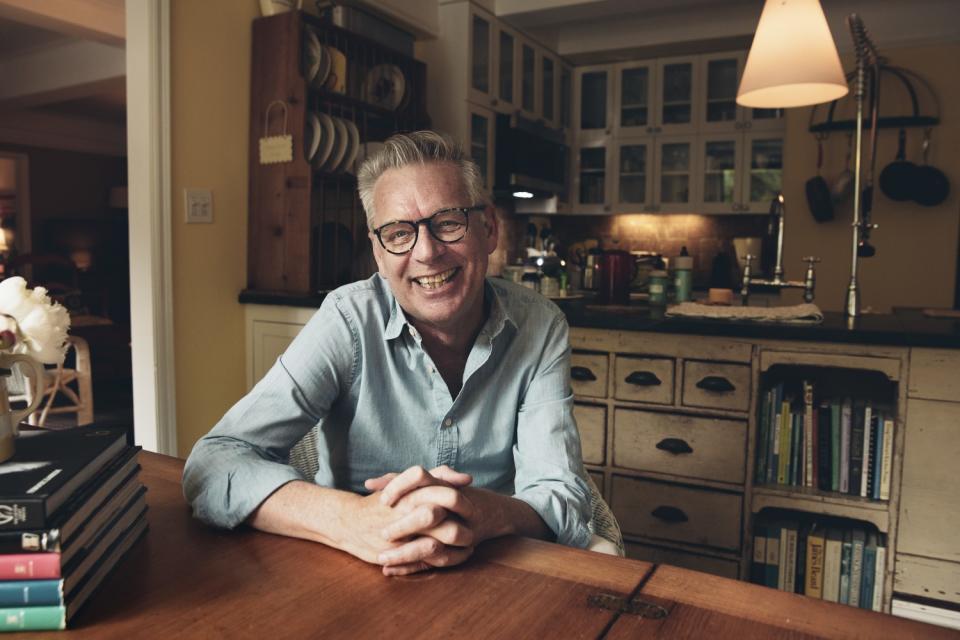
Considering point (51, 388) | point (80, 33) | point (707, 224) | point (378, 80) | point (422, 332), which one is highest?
point (80, 33)

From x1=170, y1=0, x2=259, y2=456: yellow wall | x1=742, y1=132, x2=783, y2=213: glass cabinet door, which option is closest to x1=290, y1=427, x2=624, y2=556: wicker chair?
x1=170, y1=0, x2=259, y2=456: yellow wall

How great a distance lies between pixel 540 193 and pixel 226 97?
261cm

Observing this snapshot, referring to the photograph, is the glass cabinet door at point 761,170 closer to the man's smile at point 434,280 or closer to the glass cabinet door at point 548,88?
the glass cabinet door at point 548,88

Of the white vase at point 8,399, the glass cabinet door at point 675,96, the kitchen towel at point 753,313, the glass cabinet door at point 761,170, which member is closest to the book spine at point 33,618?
the white vase at point 8,399

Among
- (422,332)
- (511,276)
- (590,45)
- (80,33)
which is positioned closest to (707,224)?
(590,45)

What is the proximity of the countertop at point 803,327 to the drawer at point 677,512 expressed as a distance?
499 millimetres

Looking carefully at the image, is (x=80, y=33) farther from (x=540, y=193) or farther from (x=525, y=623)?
(x=525, y=623)

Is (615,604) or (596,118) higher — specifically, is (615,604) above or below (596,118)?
below

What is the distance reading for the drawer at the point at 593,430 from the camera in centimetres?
242

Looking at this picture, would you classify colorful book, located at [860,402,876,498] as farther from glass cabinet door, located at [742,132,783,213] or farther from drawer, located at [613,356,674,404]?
glass cabinet door, located at [742,132,783,213]

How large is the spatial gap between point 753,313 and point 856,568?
0.81m

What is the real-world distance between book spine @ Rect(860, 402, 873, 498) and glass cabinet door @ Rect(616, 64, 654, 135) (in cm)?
363

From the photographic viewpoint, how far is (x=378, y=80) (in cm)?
349

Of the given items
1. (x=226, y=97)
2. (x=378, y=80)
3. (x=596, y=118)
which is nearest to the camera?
(x=226, y=97)
